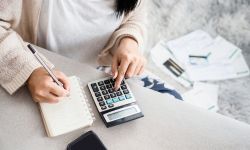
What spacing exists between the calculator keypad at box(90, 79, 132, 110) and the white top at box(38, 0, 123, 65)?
8.2 inches

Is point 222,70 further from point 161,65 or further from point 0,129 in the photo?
point 0,129

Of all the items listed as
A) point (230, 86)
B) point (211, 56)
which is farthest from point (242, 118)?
point (211, 56)

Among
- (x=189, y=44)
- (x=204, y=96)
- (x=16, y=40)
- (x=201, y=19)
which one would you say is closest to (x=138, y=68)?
(x=16, y=40)

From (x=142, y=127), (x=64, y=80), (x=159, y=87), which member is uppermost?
(x=64, y=80)

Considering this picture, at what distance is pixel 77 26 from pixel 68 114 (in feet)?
0.94

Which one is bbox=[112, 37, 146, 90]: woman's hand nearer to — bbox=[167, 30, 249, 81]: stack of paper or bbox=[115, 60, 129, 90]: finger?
bbox=[115, 60, 129, 90]: finger

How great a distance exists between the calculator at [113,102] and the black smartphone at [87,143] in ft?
0.12

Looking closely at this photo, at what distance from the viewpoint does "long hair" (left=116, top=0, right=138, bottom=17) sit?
0.79 meters

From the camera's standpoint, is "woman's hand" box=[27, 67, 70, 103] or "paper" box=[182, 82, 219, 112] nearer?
"woman's hand" box=[27, 67, 70, 103]

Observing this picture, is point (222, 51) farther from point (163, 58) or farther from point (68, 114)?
point (68, 114)

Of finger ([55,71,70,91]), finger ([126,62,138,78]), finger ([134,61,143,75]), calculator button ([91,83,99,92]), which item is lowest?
finger ([134,61,143,75])

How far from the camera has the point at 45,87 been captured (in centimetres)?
61

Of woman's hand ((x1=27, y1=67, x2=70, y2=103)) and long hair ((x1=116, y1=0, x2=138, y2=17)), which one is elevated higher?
woman's hand ((x1=27, y1=67, x2=70, y2=103))

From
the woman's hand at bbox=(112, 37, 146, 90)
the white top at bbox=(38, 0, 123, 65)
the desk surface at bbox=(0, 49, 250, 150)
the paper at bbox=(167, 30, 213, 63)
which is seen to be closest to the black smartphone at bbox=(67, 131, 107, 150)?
the desk surface at bbox=(0, 49, 250, 150)
